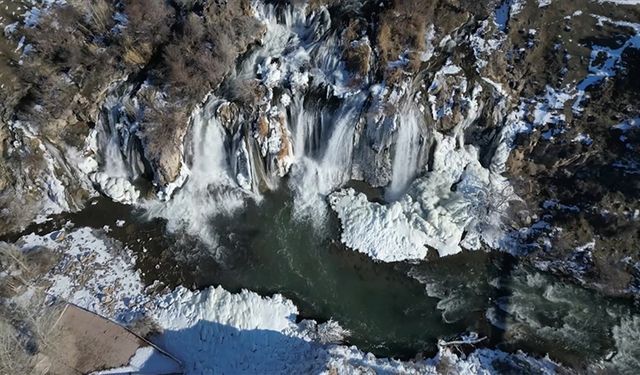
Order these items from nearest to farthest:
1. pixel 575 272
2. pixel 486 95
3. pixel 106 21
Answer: pixel 575 272, pixel 486 95, pixel 106 21

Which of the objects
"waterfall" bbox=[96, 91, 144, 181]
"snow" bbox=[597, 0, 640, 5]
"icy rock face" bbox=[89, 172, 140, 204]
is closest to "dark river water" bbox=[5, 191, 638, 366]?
"icy rock face" bbox=[89, 172, 140, 204]

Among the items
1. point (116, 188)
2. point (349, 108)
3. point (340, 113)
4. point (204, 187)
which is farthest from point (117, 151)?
point (349, 108)

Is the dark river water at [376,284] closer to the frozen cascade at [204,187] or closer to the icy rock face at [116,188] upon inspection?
the icy rock face at [116,188]

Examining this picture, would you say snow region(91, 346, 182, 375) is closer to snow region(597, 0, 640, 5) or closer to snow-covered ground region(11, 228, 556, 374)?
snow-covered ground region(11, 228, 556, 374)

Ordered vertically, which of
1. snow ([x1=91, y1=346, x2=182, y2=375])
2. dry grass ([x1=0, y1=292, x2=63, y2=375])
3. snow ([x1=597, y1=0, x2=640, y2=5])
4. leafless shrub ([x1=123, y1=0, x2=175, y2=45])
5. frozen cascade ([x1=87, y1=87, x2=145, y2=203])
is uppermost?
snow ([x1=597, y1=0, x2=640, y2=5])

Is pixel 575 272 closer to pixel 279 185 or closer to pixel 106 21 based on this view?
pixel 279 185

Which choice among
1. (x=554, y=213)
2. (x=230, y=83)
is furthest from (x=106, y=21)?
(x=554, y=213)

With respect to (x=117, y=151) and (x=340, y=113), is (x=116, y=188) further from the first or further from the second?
(x=340, y=113)
